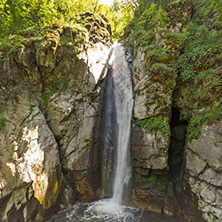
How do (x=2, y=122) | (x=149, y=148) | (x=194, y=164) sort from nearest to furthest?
(x=194, y=164) → (x=2, y=122) → (x=149, y=148)

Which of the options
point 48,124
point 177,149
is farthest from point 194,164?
point 48,124

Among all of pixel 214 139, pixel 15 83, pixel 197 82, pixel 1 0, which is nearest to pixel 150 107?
pixel 197 82

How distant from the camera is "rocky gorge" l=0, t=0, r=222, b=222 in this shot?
5.63m

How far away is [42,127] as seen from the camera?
7352 mm

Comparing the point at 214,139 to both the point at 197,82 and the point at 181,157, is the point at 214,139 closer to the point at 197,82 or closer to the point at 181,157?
the point at 181,157

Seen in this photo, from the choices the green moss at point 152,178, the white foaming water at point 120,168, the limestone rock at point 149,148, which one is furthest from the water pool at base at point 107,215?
the limestone rock at point 149,148

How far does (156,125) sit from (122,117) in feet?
9.05

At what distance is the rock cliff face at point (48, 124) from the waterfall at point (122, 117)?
1356mm

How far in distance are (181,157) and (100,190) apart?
17.7 ft

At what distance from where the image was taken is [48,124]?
26.2ft

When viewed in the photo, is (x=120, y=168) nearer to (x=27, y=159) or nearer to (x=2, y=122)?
(x=27, y=159)

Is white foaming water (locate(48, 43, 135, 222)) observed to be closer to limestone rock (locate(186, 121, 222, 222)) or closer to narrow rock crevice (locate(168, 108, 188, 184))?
narrow rock crevice (locate(168, 108, 188, 184))

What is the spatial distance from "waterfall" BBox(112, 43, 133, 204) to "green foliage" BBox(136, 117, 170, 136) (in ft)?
4.68

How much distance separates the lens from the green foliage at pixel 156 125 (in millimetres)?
6430
